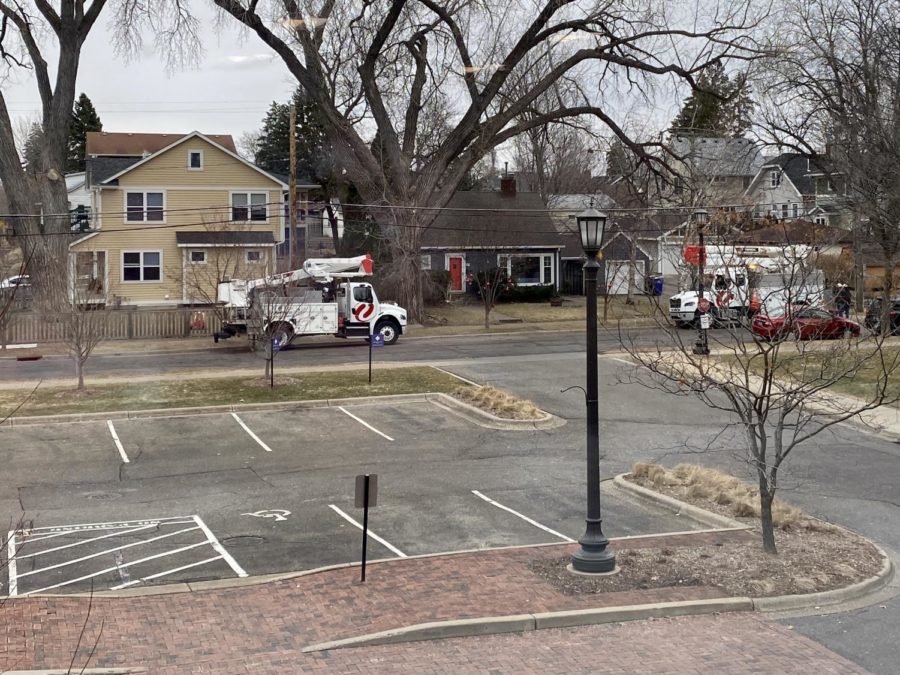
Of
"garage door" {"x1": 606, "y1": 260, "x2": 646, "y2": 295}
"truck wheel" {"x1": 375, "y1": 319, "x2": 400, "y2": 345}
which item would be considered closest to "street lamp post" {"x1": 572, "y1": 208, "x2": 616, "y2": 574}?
"truck wheel" {"x1": 375, "y1": 319, "x2": 400, "y2": 345}

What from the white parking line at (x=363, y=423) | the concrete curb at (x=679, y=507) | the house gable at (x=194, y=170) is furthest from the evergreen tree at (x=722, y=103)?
the concrete curb at (x=679, y=507)

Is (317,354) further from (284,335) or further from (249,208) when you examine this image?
(249,208)

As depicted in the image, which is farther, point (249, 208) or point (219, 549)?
point (249, 208)

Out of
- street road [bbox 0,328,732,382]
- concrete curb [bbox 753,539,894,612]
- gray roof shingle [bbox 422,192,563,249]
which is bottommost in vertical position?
concrete curb [bbox 753,539,894,612]

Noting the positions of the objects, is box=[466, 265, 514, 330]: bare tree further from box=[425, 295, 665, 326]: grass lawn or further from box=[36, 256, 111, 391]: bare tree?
box=[36, 256, 111, 391]: bare tree

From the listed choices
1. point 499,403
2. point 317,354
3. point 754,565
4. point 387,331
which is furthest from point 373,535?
point 387,331

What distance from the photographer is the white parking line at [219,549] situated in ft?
36.0

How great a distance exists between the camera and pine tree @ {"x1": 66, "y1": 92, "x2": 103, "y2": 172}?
178ft

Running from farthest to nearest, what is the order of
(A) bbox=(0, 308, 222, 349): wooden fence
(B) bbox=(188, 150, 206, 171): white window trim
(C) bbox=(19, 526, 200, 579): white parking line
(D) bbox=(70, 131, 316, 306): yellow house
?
(B) bbox=(188, 150, 206, 171): white window trim < (D) bbox=(70, 131, 316, 306): yellow house < (A) bbox=(0, 308, 222, 349): wooden fence < (C) bbox=(19, 526, 200, 579): white parking line

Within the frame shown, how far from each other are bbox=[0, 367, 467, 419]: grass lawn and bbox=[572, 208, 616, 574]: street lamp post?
40.4 feet

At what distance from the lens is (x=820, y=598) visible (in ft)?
32.6

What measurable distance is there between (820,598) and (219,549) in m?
6.74

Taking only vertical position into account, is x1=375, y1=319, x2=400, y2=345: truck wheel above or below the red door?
below

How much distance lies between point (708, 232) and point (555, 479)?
54.0ft
